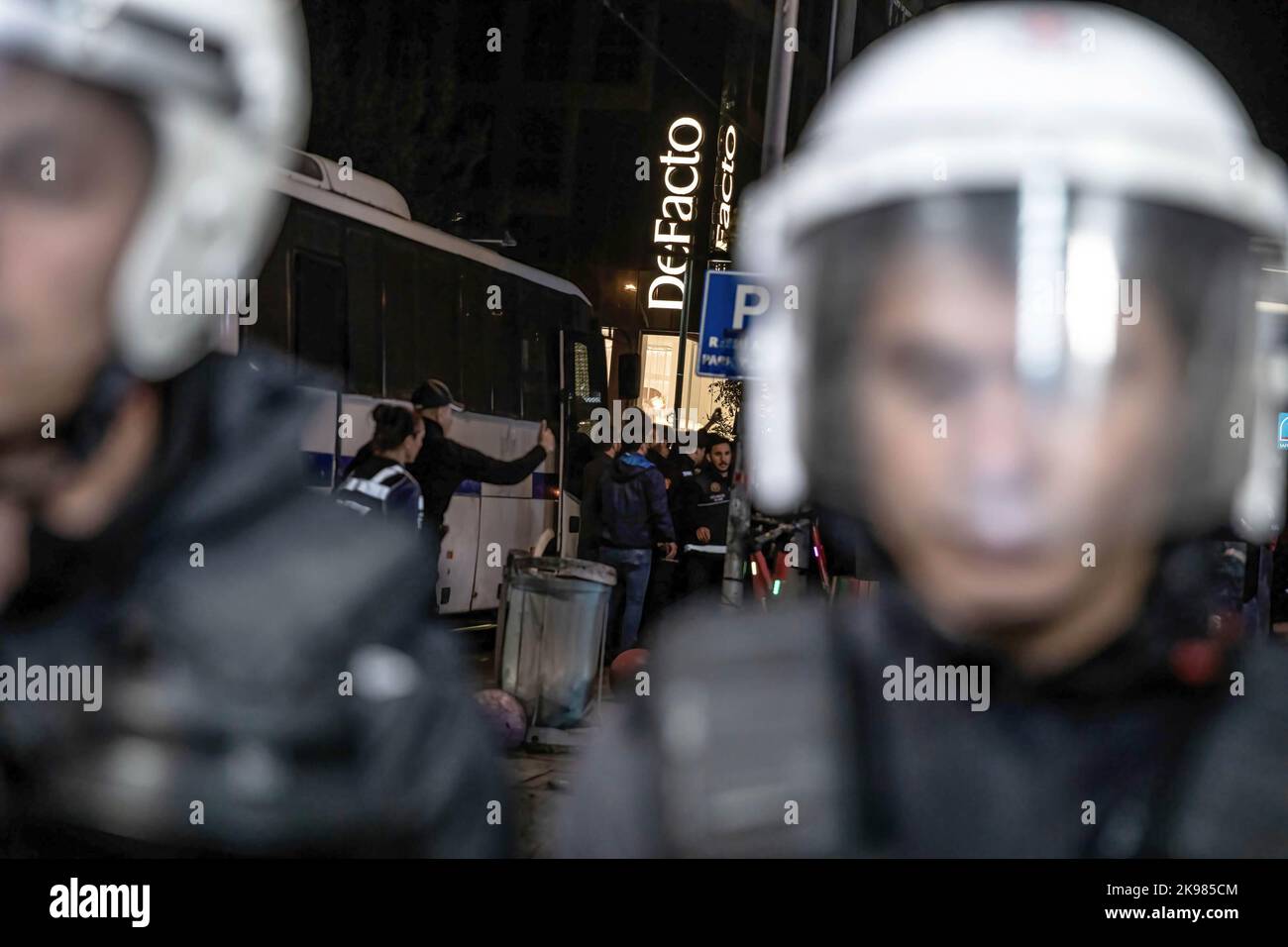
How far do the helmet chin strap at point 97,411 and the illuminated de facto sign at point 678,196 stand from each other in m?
9.08

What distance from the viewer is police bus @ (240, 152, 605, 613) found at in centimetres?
766

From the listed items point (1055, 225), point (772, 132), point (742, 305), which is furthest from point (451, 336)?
point (1055, 225)

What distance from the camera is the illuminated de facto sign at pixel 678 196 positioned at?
11617 millimetres

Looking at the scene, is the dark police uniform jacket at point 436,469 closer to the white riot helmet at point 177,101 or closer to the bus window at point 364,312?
the bus window at point 364,312

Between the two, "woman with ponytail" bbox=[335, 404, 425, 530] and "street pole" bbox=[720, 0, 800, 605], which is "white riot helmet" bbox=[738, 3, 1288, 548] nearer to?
"woman with ponytail" bbox=[335, 404, 425, 530]

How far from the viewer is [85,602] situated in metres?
1.46

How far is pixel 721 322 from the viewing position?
18.2 ft

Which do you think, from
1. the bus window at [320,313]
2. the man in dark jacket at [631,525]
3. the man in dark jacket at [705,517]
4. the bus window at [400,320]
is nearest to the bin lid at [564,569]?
the man in dark jacket at [631,525]

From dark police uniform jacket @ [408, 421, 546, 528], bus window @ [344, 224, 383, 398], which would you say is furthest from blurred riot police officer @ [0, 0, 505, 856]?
bus window @ [344, 224, 383, 398]

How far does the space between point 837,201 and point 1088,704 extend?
0.48 meters
